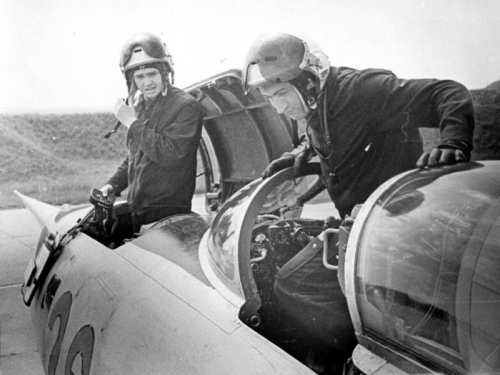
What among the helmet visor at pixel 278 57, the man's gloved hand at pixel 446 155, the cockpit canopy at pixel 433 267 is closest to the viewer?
the cockpit canopy at pixel 433 267

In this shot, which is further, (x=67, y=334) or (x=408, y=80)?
(x=67, y=334)

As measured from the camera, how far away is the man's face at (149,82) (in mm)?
2318

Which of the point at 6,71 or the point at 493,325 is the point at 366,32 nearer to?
the point at 493,325

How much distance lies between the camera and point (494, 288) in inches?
44.6

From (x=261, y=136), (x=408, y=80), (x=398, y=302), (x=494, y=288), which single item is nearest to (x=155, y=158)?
(x=261, y=136)

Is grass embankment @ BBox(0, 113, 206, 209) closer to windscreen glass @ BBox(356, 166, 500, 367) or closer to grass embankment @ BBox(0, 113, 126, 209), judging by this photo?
grass embankment @ BBox(0, 113, 126, 209)

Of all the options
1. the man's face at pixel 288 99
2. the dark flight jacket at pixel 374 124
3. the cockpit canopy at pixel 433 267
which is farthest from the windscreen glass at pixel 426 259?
the man's face at pixel 288 99

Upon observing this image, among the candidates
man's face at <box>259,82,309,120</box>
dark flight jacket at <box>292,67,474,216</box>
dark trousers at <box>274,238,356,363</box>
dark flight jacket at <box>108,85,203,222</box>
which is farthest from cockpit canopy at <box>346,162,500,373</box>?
dark flight jacket at <box>108,85,203,222</box>

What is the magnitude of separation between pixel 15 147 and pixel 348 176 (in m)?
1.50

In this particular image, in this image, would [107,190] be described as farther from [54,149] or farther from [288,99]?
[288,99]

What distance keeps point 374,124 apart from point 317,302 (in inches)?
22.1

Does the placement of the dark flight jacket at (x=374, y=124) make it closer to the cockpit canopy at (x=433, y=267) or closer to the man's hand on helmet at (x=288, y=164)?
the man's hand on helmet at (x=288, y=164)

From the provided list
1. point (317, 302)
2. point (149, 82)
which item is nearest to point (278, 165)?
point (317, 302)

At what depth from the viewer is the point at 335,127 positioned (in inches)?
66.6
